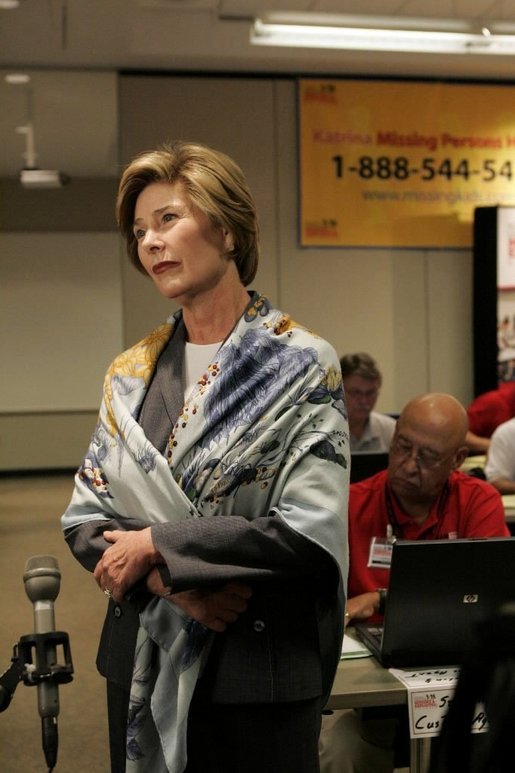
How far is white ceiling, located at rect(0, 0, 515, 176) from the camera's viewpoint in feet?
20.1

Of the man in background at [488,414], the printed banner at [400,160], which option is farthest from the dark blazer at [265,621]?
the printed banner at [400,160]

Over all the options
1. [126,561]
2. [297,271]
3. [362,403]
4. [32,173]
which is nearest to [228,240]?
[126,561]

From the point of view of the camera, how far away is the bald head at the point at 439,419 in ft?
7.68

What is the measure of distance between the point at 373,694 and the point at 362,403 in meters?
3.11

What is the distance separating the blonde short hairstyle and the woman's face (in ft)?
0.05

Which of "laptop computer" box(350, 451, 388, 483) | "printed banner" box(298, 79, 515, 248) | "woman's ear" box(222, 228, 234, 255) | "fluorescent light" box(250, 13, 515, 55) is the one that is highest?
"fluorescent light" box(250, 13, 515, 55)

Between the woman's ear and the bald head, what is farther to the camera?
the bald head

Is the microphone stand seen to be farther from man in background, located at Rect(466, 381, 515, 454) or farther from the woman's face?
man in background, located at Rect(466, 381, 515, 454)

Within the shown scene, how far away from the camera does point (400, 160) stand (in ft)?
24.0

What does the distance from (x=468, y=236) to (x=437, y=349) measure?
3.17ft

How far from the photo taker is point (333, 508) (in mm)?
1359

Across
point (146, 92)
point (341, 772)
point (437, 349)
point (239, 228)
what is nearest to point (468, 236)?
point (437, 349)

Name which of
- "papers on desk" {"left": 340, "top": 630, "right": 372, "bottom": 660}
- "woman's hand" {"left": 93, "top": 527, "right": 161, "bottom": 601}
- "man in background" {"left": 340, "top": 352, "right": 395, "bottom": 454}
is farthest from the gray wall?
"woman's hand" {"left": 93, "top": 527, "right": 161, "bottom": 601}

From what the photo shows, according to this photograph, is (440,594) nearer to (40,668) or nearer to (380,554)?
(380,554)
